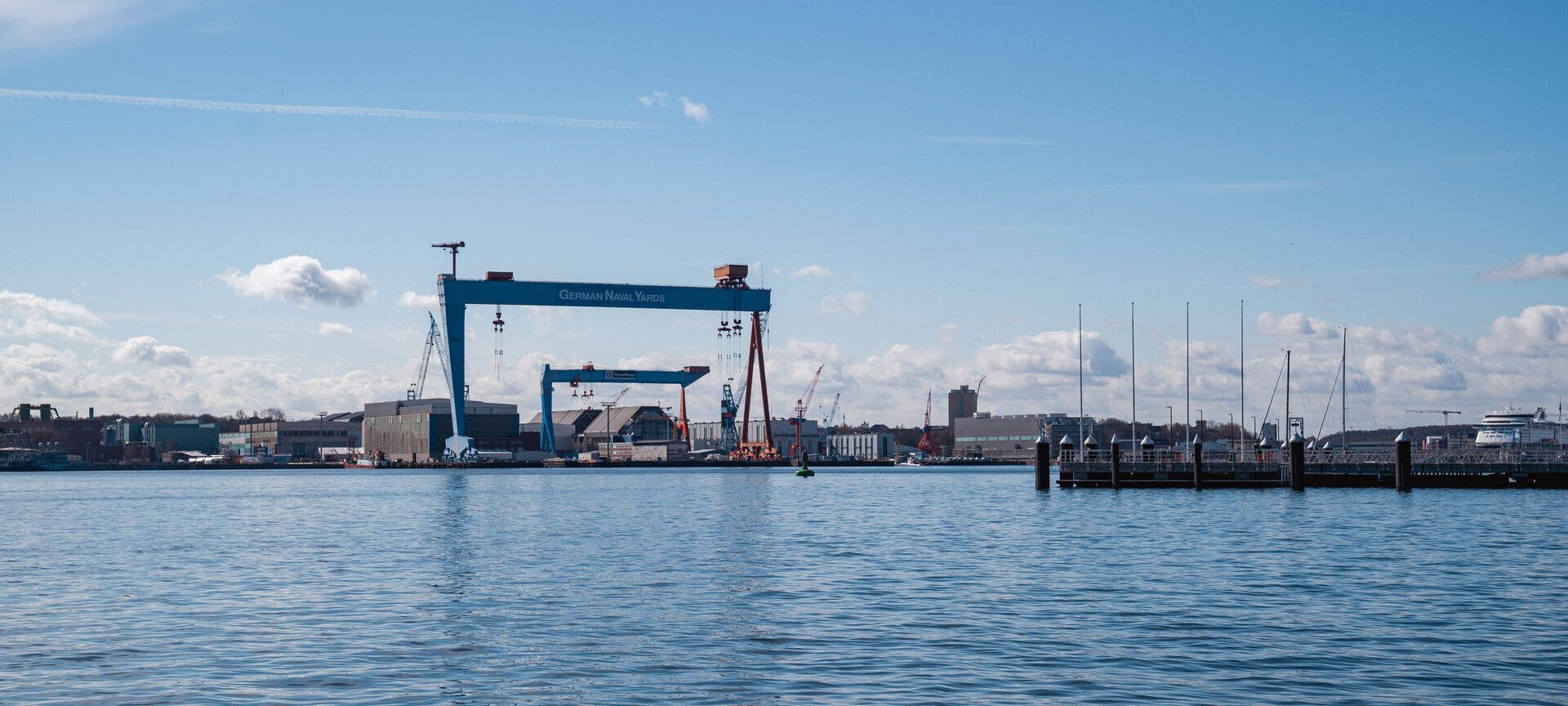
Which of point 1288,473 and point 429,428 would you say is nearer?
point 1288,473

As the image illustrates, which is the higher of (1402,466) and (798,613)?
(1402,466)

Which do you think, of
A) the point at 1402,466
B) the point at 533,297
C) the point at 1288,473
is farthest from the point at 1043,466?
the point at 533,297

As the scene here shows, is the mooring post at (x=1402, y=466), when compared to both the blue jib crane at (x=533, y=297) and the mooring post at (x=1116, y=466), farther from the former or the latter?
the blue jib crane at (x=533, y=297)

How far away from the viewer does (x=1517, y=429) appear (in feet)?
428

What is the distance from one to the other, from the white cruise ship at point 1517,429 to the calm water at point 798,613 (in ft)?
330

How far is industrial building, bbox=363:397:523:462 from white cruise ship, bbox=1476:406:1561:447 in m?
110

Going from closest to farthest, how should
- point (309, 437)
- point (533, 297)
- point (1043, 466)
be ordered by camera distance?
1. point (1043, 466)
2. point (533, 297)
3. point (309, 437)

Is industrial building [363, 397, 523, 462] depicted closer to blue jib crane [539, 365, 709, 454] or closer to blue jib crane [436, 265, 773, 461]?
blue jib crane [539, 365, 709, 454]

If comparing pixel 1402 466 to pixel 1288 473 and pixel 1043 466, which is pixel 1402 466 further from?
pixel 1043 466

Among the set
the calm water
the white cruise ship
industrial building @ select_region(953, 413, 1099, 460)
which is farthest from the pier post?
industrial building @ select_region(953, 413, 1099, 460)

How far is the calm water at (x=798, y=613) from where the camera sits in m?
13.7

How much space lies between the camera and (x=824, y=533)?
36438 mm

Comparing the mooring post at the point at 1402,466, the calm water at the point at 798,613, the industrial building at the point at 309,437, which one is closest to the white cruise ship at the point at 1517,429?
the mooring post at the point at 1402,466

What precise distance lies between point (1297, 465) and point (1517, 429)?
8854 centimetres
